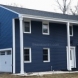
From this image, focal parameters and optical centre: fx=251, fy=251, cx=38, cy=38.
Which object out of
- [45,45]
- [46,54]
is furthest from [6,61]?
[45,45]

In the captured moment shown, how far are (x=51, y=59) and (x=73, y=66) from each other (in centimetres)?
342

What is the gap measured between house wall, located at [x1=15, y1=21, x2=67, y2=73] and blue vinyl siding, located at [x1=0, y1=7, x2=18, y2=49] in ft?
2.88

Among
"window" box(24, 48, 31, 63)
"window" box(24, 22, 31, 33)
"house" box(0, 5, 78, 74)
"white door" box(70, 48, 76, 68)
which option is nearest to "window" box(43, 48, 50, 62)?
"house" box(0, 5, 78, 74)

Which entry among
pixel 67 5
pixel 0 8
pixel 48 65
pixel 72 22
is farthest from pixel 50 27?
pixel 67 5

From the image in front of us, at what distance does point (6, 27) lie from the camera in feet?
82.3

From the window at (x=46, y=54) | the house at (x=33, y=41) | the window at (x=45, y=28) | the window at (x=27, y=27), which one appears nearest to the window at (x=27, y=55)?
the house at (x=33, y=41)

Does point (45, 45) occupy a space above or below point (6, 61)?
above

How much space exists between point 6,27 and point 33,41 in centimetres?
304

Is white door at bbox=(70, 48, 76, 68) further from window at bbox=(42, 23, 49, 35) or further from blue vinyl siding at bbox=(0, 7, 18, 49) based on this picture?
blue vinyl siding at bbox=(0, 7, 18, 49)

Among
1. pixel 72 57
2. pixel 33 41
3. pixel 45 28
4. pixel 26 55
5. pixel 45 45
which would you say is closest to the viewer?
pixel 26 55

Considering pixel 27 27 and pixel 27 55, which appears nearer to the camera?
pixel 27 55

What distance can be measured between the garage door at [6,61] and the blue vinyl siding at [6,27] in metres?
0.79

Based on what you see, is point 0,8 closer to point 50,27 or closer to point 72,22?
point 50,27

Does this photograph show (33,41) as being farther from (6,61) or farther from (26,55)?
(6,61)
